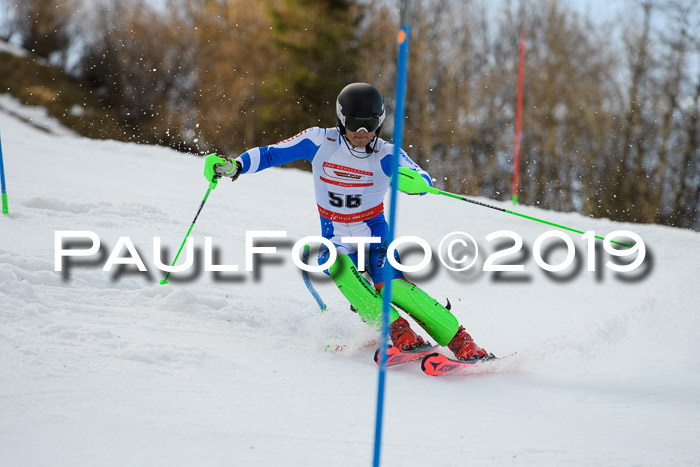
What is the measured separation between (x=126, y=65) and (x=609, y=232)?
2526 centimetres

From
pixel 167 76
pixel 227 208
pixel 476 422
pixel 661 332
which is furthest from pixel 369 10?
pixel 476 422

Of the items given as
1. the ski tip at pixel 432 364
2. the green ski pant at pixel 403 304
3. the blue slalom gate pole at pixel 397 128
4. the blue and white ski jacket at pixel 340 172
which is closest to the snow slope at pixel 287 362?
the ski tip at pixel 432 364

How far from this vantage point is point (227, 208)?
6.84 meters

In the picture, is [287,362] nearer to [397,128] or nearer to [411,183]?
[411,183]

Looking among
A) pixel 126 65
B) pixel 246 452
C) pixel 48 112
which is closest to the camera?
pixel 246 452

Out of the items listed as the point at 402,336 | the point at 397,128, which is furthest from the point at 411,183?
the point at 397,128

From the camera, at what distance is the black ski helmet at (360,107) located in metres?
3.51

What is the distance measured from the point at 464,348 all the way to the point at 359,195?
1.07 metres

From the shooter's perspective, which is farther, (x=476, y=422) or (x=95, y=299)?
(x=95, y=299)

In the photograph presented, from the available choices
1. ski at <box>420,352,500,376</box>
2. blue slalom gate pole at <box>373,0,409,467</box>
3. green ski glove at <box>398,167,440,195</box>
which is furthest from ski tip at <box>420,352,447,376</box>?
blue slalom gate pole at <box>373,0,409,467</box>

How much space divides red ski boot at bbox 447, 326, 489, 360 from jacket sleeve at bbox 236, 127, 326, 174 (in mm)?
1353

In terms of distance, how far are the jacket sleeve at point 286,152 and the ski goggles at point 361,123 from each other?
10.3 inches

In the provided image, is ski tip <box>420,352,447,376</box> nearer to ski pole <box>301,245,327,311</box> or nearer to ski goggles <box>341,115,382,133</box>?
ski pole <box>301,245,327,311</box>

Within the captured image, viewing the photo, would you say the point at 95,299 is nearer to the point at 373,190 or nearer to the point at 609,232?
the point at 373,190
